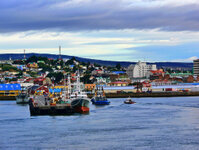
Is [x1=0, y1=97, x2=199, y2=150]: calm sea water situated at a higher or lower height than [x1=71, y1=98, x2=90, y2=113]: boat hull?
lower

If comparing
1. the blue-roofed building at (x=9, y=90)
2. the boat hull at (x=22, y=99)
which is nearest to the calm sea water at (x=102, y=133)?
the boat hull at (x=22, y=99)

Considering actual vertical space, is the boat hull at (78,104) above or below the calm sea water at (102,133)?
above

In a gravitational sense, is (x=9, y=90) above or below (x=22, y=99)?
above

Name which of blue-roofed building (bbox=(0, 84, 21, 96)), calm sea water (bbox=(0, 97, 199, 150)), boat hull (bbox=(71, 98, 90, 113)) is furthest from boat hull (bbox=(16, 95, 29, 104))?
calm sea water (bbox=(0, 97, 199, 150))

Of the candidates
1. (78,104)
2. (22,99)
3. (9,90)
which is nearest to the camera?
(78,104)

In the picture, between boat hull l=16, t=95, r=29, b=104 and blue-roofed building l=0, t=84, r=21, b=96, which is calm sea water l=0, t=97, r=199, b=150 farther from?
blue-roofed building l=0, t=84, r=21, b=96

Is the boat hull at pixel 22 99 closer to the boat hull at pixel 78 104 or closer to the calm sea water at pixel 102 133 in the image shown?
the boat hull at pixel 78 104

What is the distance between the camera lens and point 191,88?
161 m

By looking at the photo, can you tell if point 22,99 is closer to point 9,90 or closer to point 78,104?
point 9,90

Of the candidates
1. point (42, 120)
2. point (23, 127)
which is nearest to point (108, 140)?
point (23, 127)

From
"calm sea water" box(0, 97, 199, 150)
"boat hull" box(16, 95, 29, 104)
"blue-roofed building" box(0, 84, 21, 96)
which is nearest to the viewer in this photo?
"calm sea water" box(0, 97, 199, 150)

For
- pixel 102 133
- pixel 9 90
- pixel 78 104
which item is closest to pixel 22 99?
pixel 9 90

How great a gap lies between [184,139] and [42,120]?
21534mm

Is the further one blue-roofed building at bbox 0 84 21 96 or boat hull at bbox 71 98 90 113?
blue-roofed building at bbox 0 84 21 96
